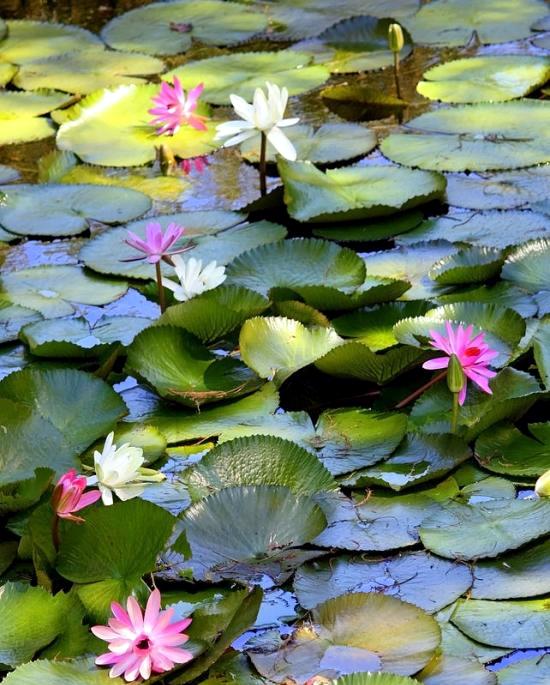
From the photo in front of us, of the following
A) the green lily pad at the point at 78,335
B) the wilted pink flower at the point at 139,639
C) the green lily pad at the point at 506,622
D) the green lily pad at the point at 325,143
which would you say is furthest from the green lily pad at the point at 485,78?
the wilted pink flower at the point at 139,639

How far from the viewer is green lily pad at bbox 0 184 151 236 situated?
3400 millimetres

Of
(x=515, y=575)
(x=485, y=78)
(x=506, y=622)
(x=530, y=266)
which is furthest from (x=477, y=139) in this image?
(x=506, y=622)

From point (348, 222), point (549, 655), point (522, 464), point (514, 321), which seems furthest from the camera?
point (348, 222)

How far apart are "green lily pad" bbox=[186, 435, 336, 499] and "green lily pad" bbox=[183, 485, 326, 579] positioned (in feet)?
0.32

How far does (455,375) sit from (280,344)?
0.51m

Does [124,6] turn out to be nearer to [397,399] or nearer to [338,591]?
[397,399]

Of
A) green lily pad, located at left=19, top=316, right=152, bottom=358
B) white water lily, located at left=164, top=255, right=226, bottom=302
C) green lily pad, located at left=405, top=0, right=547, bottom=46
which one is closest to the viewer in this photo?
green lily pad, located at left=19, top=316, right=152, bottom=358

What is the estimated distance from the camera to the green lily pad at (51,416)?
2279 millimetres

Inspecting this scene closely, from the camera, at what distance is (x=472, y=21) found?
4.79 meters

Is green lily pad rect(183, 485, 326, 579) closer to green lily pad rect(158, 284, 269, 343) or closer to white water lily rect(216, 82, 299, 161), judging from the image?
green lily pad rect(158, 284, 269, 343)

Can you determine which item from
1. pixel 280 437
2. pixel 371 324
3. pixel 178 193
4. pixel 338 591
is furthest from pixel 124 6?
pixel 338 591

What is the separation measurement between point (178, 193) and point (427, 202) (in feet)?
2.56

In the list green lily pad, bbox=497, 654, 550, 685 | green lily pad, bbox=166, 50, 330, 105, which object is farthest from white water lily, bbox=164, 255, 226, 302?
green lily pad, bbox=166, 50, 330, 105

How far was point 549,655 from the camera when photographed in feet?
5.93
